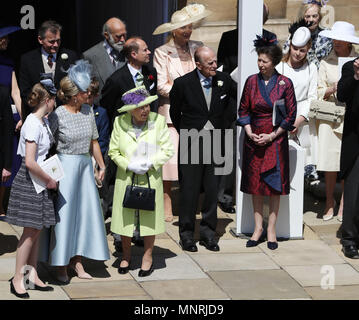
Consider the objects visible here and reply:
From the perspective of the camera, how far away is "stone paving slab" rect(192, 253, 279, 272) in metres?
8.82

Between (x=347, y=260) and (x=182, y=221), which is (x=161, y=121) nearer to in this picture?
(x=182, y=221)

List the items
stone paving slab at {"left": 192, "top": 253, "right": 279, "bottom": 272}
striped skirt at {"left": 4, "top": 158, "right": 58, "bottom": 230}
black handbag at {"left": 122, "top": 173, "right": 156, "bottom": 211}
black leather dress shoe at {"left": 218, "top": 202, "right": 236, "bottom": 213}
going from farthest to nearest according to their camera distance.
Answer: black leather dress shoe at {"left": 218, "top": 202, "right": 236, "bottom": 213} → stone paving slab at {"left": 192, "top": 253, "right": 279, "bottom": 272} → black handbag at {"left": 122, "top": 173, "right": 156, "bottom": 211} → striped skirt at {"left": 4, "top": 158, "right": 58, "bottom": 230}

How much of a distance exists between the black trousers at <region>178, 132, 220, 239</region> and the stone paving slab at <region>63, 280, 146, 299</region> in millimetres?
1106

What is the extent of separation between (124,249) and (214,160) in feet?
4.12

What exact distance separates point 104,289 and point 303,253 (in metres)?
2.03

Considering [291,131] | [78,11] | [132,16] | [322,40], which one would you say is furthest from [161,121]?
[78,11]

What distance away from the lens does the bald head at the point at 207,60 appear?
9.09 meters

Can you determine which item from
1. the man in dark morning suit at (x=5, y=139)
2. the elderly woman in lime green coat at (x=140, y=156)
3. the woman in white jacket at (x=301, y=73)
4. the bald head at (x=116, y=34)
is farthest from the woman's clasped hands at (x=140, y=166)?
the woman in white jacket at (x=301, y=73)

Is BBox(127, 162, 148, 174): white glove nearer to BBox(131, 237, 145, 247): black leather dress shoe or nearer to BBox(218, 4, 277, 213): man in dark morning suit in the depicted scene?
BBox(131, 237, 145, 247): black leather dress shoe

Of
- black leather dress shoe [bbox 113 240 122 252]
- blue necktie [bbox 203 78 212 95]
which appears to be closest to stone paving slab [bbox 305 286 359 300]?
black leather dress shoe [bbox 113 240 122 252]

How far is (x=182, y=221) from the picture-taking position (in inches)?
367

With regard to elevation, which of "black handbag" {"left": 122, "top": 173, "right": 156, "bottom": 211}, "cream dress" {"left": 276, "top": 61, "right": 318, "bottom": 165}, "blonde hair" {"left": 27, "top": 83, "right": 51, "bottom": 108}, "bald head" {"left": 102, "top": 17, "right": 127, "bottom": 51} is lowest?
"black handbag" {"left": 122, "top": 173, "right": 156, "bottom": 211}

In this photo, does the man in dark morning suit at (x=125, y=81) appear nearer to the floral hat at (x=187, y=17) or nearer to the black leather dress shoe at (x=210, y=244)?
the black leather dress shoe at (x=210, y=244)

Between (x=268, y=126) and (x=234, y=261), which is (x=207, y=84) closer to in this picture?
(x=268, y=126)
